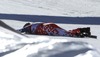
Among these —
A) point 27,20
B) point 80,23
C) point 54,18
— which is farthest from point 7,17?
point 80,23

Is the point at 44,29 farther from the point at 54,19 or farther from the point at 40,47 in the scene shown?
the point at 40,47

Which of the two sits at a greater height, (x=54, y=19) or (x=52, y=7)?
(x=52, y=7)

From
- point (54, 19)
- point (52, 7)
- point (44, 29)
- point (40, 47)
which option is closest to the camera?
point (40, 47)

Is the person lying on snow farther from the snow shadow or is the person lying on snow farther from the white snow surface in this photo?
the white snow surface

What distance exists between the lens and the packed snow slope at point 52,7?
7.38 metres

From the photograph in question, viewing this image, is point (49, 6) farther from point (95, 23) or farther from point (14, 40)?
point (14, 40)

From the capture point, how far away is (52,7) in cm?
793

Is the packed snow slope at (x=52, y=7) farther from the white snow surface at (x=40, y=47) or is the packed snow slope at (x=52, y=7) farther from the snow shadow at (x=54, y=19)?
the white snow surface at (x=40, y=47)

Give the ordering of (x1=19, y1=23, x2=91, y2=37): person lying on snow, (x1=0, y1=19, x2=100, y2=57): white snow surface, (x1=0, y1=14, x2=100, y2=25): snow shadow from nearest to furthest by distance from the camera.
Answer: (x1=0, y1=19, x2=100, y2=57): white snow surface
(x1=19, y1=23, x2=91, y2=37): person lying on snow
(x1=0, y1=14, x2=100, y2=25): snow shadow

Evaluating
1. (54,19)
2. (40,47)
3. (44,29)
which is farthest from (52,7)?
(40,47)

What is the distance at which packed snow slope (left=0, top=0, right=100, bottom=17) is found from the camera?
291 inches

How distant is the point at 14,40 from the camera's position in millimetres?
1656

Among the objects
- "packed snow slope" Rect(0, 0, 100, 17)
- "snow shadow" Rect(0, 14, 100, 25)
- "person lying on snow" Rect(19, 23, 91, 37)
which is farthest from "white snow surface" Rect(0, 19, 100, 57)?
"packed snow slope" Rect(0, 0, 100, 17)

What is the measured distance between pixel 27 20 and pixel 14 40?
487 cm
